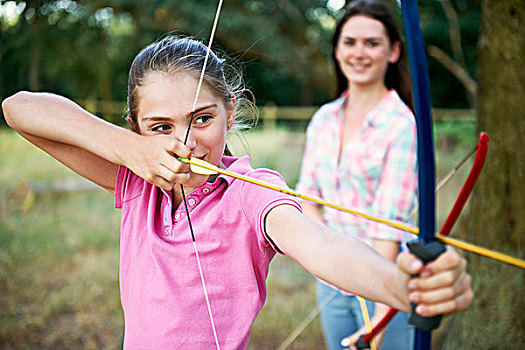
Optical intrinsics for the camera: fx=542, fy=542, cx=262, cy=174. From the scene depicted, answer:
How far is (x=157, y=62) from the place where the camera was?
104cm

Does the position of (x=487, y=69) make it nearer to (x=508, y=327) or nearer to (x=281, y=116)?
(x=508, y=327)

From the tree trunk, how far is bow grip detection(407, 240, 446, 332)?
1553 mm

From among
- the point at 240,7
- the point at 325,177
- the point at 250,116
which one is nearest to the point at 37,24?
the point at 325,177

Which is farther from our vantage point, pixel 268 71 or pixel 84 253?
pixel 268 71

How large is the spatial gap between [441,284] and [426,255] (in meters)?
0.04

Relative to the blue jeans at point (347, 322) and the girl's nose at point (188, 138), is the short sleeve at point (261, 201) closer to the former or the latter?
the girl's nose at point (188, 138)

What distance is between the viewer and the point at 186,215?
1036 mm

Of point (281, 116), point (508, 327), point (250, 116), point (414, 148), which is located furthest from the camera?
point (281, 116)

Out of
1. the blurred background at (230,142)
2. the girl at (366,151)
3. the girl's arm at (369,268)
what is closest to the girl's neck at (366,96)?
the girl at (366,151)

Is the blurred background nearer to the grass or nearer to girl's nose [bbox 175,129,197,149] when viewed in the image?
the grass

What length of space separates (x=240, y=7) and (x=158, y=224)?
18.5 ft

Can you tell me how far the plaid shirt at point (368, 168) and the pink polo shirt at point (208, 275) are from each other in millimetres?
654

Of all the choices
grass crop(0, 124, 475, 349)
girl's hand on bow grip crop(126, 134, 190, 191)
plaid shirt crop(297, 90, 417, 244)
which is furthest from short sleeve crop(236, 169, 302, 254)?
plaid shirt crop(297, 90, 417, 244)

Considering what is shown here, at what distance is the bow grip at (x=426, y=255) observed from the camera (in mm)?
626
